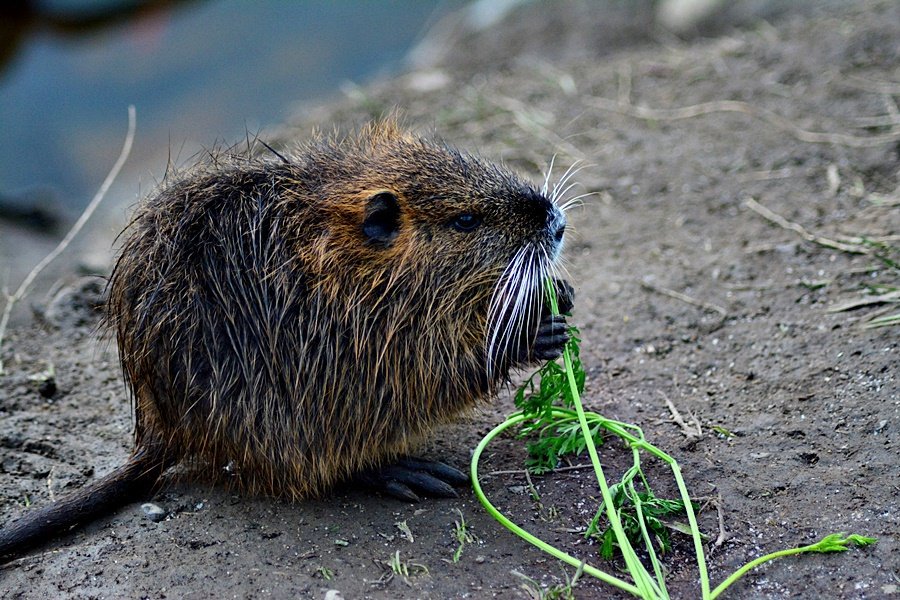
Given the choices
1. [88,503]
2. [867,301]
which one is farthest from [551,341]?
[88,503]

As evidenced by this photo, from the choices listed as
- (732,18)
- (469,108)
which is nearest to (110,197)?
(469,108)

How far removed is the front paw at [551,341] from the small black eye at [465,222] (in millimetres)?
A: 387

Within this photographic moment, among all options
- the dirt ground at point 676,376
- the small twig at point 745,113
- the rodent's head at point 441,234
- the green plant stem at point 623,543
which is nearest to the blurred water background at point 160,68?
the small twig at point 745,113

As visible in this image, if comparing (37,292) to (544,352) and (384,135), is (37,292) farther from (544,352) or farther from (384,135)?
(544,352)

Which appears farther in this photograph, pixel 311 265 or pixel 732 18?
pixel 732 18

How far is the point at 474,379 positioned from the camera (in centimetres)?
310

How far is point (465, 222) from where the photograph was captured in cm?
312

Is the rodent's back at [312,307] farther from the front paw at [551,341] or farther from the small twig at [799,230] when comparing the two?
the small twig at [799,230]

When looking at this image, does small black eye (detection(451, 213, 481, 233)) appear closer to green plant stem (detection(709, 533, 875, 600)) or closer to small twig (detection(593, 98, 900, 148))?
green plant stem (detection(709, 533, 875, 600))

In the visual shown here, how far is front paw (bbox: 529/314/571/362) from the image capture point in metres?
3.08

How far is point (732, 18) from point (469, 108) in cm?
218

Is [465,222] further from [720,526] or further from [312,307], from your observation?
[720,526]

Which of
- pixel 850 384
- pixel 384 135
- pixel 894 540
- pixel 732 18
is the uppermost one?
pixel 732 18

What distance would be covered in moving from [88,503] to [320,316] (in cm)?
96
